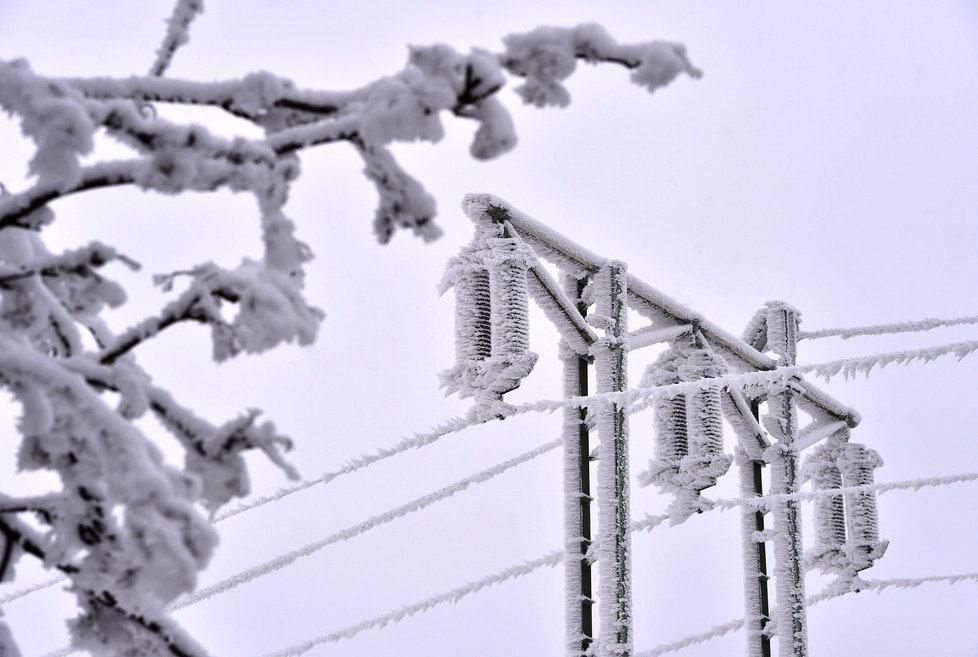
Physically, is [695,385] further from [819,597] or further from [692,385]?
[819,597]

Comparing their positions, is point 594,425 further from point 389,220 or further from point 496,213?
point 389,220

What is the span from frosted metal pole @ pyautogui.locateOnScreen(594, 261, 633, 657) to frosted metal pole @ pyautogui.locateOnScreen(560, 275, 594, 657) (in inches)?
5.6

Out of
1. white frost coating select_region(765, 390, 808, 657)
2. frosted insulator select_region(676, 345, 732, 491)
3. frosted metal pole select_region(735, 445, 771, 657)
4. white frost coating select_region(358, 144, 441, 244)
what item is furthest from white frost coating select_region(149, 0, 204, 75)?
frosted metal pole select_region(735, 445, 771, 657)

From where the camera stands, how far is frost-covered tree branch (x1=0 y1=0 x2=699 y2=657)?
232 cm

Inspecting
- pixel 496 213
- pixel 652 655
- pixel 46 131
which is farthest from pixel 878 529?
pixel 46 131

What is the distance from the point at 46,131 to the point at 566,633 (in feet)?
15.0

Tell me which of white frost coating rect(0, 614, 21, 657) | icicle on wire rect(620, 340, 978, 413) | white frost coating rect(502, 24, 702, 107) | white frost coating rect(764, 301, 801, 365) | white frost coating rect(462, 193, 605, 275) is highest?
white frost coating rect(764, 301, 801, 365)

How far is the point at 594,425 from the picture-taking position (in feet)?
21.7

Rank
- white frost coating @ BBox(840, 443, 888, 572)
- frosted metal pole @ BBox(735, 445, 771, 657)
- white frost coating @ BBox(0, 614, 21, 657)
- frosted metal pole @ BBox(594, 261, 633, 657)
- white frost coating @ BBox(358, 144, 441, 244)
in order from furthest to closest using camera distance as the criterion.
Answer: white frost coating @ BBox(840, 443, 888, 572) < frosted metal pole @ BBox(735, 445, 771, 657) < frosted metal pole @ BBox(594, 261, 633, 657) < white frost coating @ BBox(0, 614, 21, 657) < white frost coating @ BBox(358, 144, 441, 244)

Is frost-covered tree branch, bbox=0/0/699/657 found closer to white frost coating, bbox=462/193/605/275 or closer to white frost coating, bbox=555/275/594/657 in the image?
white frost coating, bbox=462/193/605/275

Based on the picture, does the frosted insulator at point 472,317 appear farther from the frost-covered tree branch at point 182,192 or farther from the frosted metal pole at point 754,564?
the frosted metal pole at point 754,564

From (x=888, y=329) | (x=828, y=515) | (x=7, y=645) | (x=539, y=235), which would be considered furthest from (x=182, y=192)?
(x=828, y=515)

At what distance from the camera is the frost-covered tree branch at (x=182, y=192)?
232 cm

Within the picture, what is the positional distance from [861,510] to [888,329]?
2.09m
